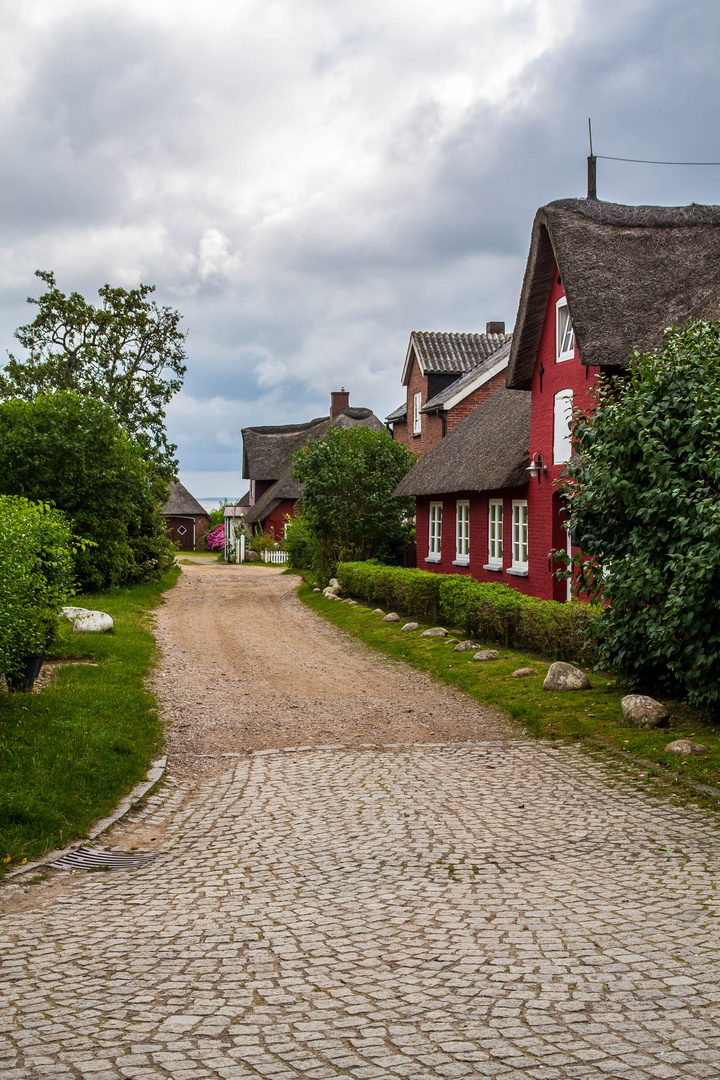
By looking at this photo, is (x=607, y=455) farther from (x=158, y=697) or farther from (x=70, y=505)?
(x=70, y=505)

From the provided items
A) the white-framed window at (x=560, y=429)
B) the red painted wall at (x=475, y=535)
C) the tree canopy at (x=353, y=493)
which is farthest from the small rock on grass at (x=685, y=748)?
the tree canopy at (x=353, y=493)

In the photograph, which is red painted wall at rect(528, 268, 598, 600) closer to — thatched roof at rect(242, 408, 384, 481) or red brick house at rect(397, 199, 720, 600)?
red brick house at rect(397, 199, 720, 600)

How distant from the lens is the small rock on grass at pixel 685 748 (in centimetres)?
843

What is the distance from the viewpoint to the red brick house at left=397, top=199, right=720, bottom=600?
52.5ft

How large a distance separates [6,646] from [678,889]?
6.87 m

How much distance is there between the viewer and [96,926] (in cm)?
520

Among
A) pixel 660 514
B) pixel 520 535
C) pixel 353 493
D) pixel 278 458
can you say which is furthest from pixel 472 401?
pixel 278 458

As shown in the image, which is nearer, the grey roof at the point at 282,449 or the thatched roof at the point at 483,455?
the thatched roof at the point at 483,455

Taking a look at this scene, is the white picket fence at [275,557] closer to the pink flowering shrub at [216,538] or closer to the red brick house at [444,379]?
the red brick house at [444,379]

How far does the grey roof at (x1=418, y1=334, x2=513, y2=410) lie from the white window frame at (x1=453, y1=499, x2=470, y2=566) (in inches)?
283

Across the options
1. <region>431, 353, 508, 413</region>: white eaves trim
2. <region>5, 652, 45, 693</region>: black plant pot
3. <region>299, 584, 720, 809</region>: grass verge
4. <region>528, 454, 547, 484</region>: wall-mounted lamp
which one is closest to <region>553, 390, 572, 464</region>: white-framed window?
<region>528, 454, 547, 484</region>: wall-mounted lamp

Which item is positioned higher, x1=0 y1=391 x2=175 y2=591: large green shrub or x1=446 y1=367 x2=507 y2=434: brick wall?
x1=446 y1=367 x2=507 y2=434: brick wall

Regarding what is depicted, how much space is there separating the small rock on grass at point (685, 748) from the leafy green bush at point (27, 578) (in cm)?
650

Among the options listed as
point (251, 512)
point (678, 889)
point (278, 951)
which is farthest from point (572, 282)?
point (251, 512)
